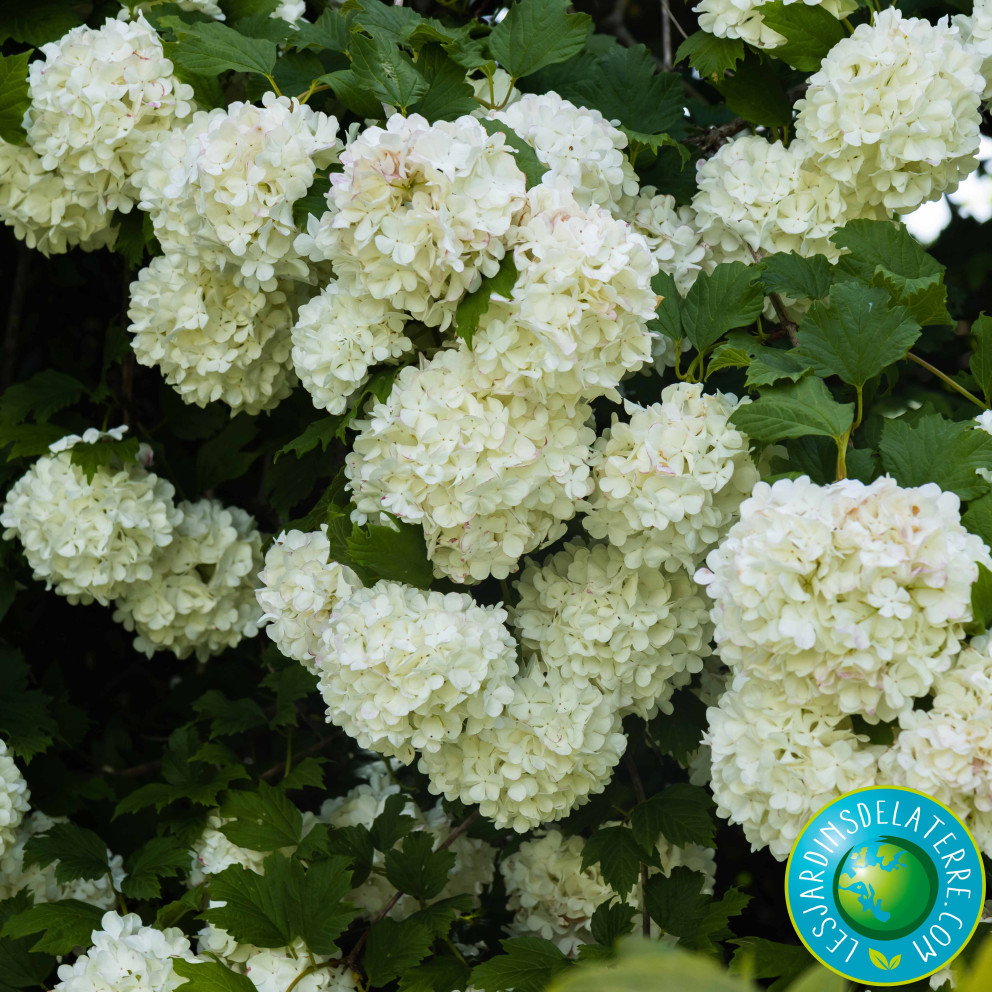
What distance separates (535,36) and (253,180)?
54 cm

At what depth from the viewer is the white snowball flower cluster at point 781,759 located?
4.33ft

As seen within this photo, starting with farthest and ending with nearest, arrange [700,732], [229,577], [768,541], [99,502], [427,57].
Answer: [229,577] → [99,502] → [700,732] → [427,57] → [768,541]

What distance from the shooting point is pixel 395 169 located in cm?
151

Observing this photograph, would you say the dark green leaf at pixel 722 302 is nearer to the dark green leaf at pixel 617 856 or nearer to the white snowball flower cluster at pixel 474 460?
the white snowball flower cluster at pixel 474 460

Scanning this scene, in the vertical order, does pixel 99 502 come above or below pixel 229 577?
above

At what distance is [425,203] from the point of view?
151 centimetres

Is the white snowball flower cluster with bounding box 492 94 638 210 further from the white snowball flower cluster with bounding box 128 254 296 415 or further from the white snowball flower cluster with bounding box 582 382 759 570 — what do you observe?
the white snowball flower cluster with bounding box 128 254 296 415

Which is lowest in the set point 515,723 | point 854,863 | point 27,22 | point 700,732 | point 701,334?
point 700,732

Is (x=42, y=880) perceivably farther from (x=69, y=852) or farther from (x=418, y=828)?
(x=418, y=828)

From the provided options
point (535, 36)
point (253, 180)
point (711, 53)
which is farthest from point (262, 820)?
point (711, 53)

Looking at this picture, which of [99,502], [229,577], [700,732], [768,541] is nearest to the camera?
[768,541]

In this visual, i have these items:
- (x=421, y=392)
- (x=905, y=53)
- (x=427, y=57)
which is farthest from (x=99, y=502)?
(x=905, y=53)

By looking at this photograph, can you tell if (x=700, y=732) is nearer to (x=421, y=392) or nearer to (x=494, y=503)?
(x=494, y=503)

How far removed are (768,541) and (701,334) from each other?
1.66ft
